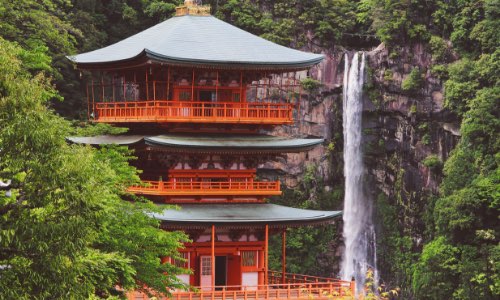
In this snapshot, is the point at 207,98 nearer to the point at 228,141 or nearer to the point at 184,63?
the point at 228,141

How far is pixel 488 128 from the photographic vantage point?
60.4 metres

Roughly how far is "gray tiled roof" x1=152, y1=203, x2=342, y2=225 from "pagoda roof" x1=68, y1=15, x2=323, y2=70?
4800 mm

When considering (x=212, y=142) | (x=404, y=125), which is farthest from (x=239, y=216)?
(x=404, y=125)

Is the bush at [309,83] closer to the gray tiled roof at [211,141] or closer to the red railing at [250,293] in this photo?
the gray tiled roof at [211,141]

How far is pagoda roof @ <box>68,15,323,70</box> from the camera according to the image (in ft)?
136

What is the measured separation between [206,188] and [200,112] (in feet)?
8.84

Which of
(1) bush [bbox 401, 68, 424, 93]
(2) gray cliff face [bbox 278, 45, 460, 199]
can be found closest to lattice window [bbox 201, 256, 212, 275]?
(2) gray cliff face [bbox 278, 45, 460, 199]

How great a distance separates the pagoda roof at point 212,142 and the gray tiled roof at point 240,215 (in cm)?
199

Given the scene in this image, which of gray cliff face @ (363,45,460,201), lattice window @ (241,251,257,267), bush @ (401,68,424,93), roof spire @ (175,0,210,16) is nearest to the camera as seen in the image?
lattice window @ (241,251,257,267)

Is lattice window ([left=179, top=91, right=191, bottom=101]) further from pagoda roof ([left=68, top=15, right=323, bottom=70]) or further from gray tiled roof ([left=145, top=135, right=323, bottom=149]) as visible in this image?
pagoda roof ([left=68, top=15, right=323, bottom=70])

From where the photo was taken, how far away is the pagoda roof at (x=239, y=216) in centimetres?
3991

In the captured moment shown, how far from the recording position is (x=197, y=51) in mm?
42156

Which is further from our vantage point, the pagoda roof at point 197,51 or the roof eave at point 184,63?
the pagoda roof at point 197,51

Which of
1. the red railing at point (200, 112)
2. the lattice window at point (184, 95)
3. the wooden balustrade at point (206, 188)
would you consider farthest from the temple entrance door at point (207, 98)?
the wooden balustrade at point (206, 188)
